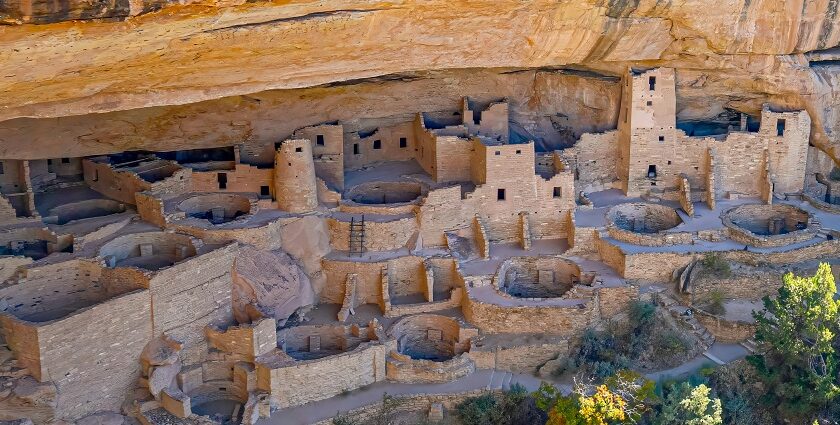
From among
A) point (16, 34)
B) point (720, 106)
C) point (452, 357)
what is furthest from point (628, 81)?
point (16, 34)

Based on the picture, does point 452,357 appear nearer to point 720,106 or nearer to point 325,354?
point 325,354

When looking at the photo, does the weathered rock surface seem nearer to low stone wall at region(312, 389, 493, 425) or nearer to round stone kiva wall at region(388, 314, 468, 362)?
round stone kiva wall at region(388, 314, 468, 362)

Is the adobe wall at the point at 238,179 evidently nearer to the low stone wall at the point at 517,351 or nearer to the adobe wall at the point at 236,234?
the adobe wall at the point at 236,234

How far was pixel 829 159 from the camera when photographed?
65.8 feet

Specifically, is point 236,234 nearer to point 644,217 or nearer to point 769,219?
point 644,217

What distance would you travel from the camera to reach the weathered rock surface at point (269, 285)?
16594mm

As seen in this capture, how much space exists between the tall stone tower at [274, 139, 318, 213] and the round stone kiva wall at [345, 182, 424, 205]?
57.8 inches

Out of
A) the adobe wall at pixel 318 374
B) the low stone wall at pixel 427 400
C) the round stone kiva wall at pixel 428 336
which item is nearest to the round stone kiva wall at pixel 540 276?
the round stone kiva wall at pixel 428 336

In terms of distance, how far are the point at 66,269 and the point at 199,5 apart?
5.79 m

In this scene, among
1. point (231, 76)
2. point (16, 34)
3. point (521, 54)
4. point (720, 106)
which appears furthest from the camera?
point (720, 106)

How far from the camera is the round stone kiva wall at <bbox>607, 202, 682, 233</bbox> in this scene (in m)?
19.2

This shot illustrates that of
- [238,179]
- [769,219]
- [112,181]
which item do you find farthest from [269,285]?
[769,219]

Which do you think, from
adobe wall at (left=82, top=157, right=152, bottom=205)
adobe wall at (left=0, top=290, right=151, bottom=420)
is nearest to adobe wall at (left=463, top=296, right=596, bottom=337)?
adobe wall at (left=0, top=290, right=151, bottom=420)

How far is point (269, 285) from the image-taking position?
55.5 ft
